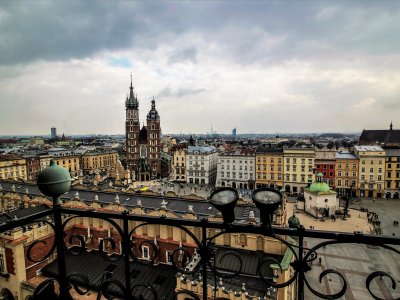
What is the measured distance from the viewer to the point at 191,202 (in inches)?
904

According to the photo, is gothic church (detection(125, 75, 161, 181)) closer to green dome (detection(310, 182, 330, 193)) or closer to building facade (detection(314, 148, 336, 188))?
building facade (detection(314, 148, 336, 188))

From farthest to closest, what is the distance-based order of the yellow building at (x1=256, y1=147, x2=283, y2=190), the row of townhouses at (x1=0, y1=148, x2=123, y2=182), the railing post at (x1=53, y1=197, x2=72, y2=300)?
1. the row of townhouses at (x1=0, y1=148, x2=123, y2=182)
2. the yellow building at (x1=256, y1=147, x2=283, y2=190)
3. the railing post at (x1=53, y1=197, x2=72, y2=300)

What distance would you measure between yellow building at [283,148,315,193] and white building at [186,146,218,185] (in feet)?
66.6

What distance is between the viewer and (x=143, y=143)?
79.8 meters

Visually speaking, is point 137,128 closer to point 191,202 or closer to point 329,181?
point 329,181

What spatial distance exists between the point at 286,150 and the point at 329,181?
458 inches

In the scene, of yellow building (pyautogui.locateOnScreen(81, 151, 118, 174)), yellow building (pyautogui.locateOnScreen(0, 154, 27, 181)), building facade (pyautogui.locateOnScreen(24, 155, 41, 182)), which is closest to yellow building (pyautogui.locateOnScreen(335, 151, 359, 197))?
yellow building (pyautogui.locateOnScreen(81, 151, 118, 174))

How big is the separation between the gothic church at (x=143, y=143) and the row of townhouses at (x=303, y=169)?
10595 mm

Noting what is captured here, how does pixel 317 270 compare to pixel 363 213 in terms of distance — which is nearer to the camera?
pixel 317 270

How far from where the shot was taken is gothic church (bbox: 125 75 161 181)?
77125mm

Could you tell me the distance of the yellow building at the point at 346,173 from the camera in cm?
5741

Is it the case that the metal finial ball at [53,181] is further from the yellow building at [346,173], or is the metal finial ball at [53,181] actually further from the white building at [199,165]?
the white building at [199,165]

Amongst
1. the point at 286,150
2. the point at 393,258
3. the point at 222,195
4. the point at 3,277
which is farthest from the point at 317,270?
the point at 286,150

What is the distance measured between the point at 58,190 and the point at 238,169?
64.7 metres
